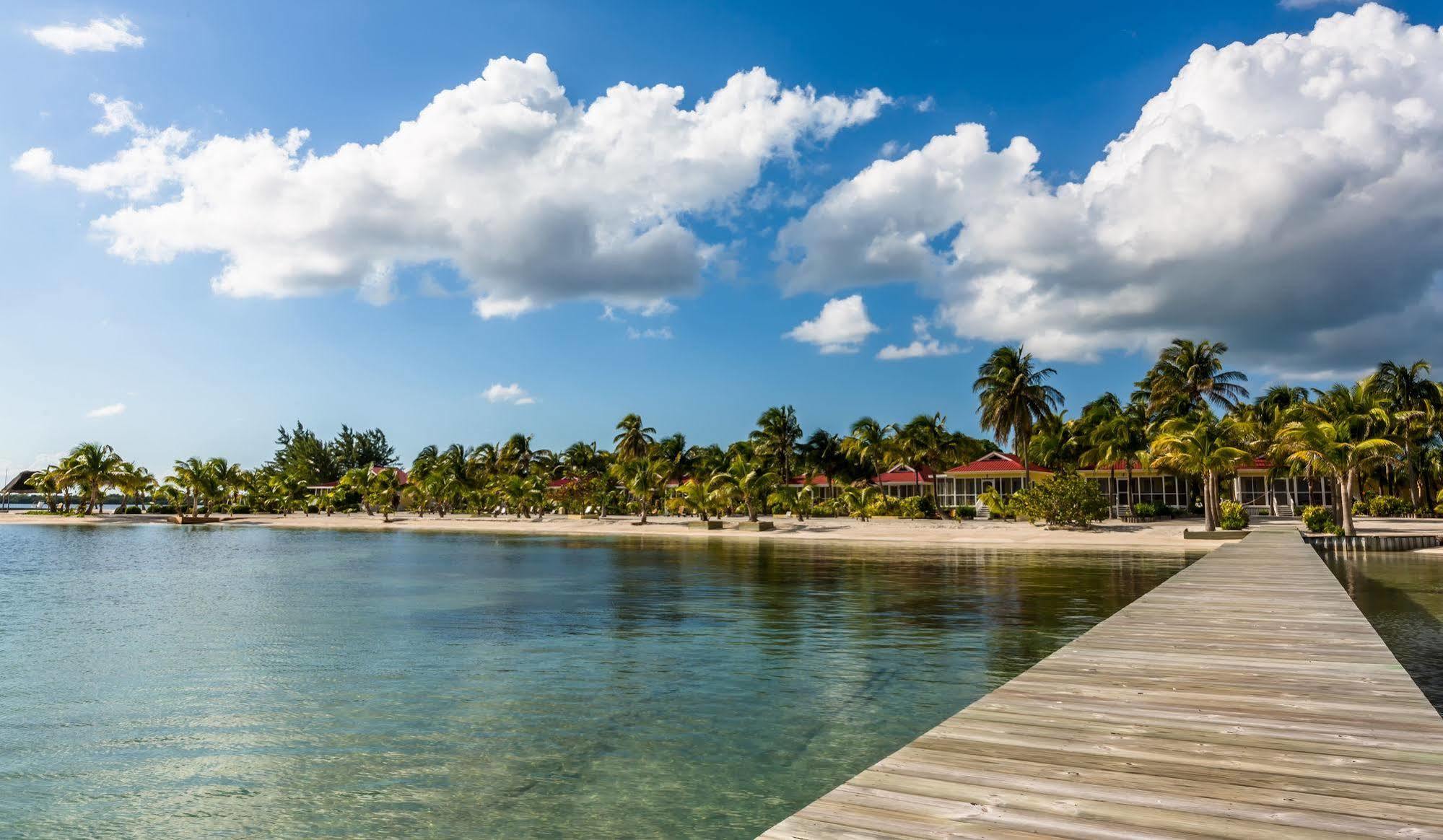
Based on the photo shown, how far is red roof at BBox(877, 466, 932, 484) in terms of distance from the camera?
66000mm

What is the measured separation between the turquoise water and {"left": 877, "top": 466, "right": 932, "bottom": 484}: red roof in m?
40.3

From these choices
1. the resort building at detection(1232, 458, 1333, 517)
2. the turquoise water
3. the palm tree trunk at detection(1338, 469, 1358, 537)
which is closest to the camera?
the turquoise water

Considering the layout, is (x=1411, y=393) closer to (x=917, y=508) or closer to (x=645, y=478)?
(x=917, y=508)

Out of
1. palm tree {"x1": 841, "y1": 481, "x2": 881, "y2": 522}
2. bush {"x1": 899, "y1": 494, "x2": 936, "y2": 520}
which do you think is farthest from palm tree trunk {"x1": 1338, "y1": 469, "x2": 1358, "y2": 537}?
palm tree {"x1": 841, "y1": 481, "x2": 881, "y2": 522}

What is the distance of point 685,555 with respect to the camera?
35469 mm

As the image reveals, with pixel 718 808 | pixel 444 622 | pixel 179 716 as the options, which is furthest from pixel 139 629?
Answer: pixel 718 808

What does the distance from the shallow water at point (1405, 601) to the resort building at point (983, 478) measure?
25.8 meters

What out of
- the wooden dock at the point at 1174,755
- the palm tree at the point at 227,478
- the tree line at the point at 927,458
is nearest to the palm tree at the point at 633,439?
the tree line at the point at 927,458

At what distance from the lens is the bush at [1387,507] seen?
48.5m

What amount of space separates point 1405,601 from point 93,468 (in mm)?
92227

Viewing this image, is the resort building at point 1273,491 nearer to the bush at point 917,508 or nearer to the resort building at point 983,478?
the resort building at point 983,478

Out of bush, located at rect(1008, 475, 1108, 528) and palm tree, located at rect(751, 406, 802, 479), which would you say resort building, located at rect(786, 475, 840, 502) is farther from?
bush, located at rect(1008, 475, 1108, 528)

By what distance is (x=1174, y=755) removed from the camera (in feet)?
16.9

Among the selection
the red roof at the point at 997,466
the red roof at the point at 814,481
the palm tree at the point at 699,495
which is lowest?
the palm tree at the point at 699,495
